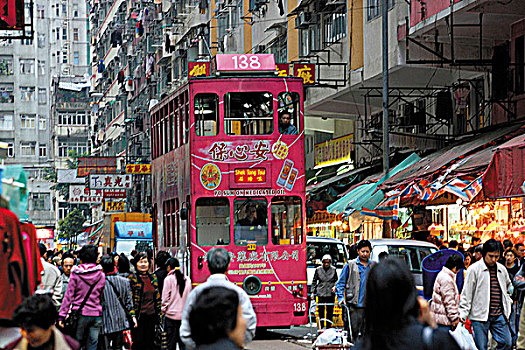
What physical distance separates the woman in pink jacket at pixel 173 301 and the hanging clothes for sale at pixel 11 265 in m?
6.25

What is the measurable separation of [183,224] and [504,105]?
8.62 metres

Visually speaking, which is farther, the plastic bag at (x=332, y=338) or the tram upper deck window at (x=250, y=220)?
the tram upper deck window at (x=250, y=220)

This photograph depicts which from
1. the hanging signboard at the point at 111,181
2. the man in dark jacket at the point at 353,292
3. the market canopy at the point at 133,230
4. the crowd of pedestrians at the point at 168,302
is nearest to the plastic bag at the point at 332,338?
the crowd of pedestrians at the point at 168,302

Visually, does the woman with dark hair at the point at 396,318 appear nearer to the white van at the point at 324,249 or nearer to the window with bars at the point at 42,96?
the white van at the point at 324,249

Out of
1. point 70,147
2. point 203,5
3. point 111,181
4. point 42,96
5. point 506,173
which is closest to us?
point 506,173

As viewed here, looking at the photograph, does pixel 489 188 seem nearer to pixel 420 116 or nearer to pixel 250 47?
pixel 420 116

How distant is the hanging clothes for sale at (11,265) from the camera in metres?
6.28

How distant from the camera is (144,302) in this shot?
1325 cm

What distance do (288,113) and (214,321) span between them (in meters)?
12.7

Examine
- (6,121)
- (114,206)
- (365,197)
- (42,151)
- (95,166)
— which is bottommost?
(365,197)

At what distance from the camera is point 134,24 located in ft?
219

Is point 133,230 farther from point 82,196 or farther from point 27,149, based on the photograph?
point 27,149

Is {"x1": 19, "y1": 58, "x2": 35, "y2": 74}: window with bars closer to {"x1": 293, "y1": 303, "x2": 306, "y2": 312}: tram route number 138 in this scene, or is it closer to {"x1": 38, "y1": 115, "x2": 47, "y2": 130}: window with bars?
{"x1": 38, "y1": 115, "x2": 47, "y2": 130}: window with bars

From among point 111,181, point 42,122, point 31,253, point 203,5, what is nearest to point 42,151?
point 42,122
